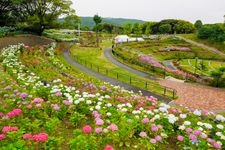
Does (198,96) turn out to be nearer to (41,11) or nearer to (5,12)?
(41,11)

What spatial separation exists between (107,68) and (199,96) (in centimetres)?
1384

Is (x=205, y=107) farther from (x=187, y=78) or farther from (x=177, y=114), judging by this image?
(x=177, y=114)

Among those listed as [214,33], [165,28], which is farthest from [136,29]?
[214,33]

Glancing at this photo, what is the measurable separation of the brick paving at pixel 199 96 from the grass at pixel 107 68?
1538 mm

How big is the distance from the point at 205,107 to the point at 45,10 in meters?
37.3

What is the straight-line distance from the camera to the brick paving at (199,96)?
2500 centimetres

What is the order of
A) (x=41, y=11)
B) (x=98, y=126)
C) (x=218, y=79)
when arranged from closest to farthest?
(x=98, y=126)
(x=218, y=79)
(x=41, y=11)

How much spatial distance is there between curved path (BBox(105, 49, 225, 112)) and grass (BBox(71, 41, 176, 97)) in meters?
1.53

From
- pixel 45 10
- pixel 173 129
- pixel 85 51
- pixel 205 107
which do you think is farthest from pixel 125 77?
pixel 45 10

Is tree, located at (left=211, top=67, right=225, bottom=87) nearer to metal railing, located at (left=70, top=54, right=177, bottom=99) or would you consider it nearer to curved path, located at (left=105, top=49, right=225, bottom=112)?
curved path, located at (left=105, top=49, right=225, bottom=112)

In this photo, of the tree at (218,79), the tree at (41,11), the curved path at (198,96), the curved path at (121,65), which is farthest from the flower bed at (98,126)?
the tree at (41,11)

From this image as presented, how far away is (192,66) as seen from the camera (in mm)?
49750

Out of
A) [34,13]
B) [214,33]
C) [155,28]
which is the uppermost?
[34,13]

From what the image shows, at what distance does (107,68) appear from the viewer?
38375 mm
